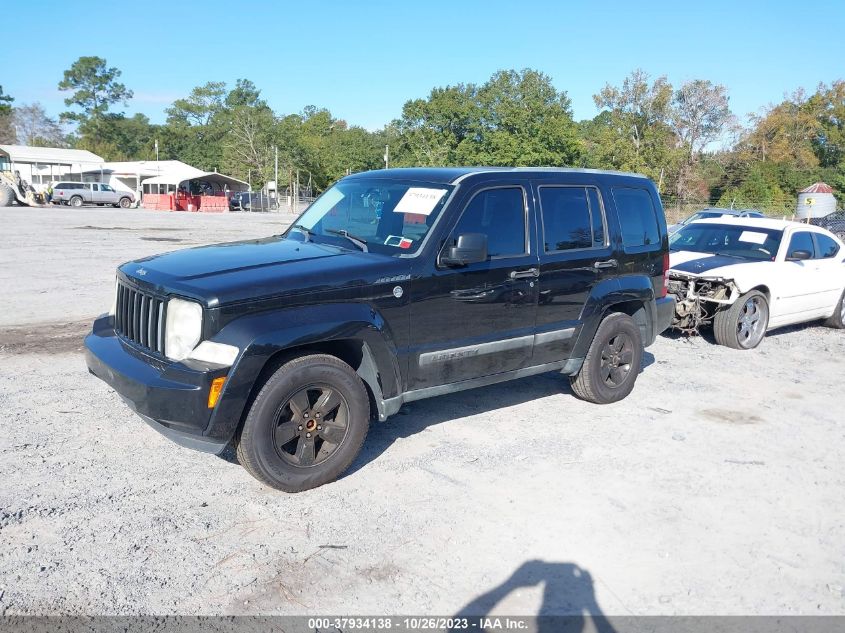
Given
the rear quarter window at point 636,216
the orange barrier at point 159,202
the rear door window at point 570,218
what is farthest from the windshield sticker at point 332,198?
the orange barrier at point 159,202

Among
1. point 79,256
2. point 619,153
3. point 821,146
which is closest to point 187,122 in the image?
point 619,153

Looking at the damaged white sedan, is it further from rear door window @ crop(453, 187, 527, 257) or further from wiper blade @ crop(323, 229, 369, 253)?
wiper blade @ crop(323, 229, 369, 253)

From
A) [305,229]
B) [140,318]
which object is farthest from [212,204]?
[140,318]

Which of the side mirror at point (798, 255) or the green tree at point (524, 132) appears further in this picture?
the green tree at point (524, 132)

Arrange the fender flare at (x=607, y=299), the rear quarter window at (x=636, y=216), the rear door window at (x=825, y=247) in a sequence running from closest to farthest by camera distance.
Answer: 1. the fender flare at (x=607, y=299)
2. the rear quarter window at (x=636, y=216)
3. the rear door window at (x=825, y=247)

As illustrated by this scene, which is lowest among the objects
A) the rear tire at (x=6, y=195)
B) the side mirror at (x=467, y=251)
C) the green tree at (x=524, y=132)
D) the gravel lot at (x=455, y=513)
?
the gravel lot at (x=455, y=513)

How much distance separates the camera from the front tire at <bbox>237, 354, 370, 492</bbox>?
157 inches

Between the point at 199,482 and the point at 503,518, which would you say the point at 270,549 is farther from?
the point at 503,518

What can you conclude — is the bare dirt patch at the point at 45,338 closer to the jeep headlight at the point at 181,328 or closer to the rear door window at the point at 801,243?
the jeep headlight at the point at 181,328

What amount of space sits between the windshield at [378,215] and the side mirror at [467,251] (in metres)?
0.24

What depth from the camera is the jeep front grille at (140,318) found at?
4.11 metres

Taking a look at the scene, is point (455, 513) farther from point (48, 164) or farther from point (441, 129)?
point (48, 164)

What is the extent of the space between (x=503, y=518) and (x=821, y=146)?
7648 centimetres

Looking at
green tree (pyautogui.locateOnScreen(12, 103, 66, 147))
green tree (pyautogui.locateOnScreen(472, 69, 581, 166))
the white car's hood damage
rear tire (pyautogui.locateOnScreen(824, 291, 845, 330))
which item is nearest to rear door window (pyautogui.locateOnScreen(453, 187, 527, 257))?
the white car's hood damage
